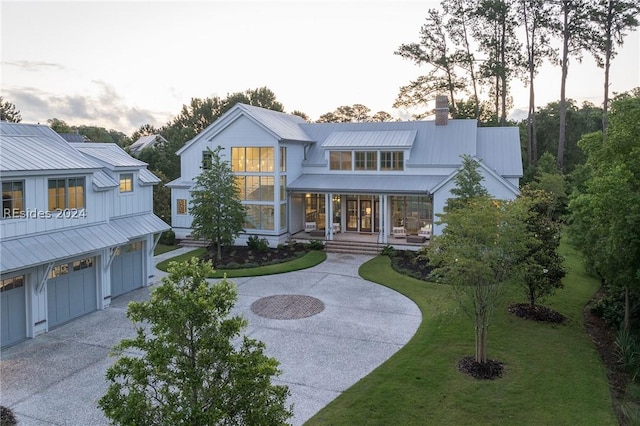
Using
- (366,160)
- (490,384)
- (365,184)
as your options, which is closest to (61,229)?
(490,384)

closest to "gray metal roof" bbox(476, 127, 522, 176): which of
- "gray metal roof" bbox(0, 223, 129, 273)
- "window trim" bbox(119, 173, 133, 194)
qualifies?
"window trim" bbox(119, 173, 133, 194)

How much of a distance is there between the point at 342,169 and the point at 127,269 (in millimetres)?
15651

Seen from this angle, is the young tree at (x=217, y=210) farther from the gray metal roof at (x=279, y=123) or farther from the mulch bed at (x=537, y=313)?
the mulch bed at (x=537, y=313)

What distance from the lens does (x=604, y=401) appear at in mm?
10688

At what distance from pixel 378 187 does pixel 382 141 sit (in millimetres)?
3586

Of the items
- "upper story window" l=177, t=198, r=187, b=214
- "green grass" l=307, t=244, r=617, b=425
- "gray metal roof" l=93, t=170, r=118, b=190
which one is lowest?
"green grass" l=307, t=244, r=617, b=425

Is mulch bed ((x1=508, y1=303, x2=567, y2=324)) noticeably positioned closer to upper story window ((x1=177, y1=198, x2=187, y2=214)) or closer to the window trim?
the window trim

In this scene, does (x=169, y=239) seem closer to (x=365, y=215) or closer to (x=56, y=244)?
(x=365, y=215)

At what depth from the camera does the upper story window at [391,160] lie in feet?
95.5

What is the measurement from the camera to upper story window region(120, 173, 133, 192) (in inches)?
731

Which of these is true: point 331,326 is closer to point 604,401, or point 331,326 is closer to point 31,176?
point 604,401

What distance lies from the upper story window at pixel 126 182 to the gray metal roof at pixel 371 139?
45.1ft

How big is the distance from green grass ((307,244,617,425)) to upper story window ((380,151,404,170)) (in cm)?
1484

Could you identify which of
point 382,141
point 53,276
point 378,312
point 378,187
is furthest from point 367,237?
point 53,276
